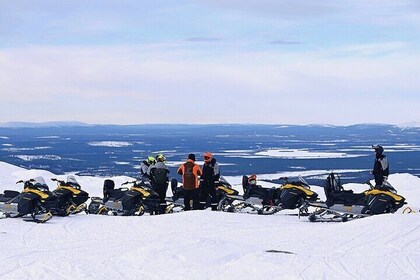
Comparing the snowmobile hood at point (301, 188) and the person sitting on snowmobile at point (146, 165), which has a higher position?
the person sitting on snowmobile at point (146, 165)

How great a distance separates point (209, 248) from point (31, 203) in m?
5.98

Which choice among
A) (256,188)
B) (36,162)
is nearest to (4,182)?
(256,188)

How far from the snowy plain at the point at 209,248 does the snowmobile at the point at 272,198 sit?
1264 mm

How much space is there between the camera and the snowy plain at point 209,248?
25.2 feet

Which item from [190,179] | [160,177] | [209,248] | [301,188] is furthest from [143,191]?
[209,248]

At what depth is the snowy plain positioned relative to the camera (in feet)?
25.2

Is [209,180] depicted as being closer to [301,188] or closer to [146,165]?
[146,165]

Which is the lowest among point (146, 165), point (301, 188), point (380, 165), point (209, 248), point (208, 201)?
point (208, 201)

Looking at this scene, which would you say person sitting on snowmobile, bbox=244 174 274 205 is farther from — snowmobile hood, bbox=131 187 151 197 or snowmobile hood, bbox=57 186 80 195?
snowmobile hood, bbox=57 186 80 195

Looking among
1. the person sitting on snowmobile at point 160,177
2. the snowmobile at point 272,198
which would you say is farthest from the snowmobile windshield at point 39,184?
the snowmobile at point 272,198

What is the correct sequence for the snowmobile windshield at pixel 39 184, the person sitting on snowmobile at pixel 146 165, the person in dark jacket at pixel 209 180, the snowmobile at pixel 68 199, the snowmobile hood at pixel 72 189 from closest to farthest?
the snowmobile windshield at pixel 39 184
the snowmobile at pixel 68 199
the snowmobile hood at pixel 72 189
the person in dark jacket at pixel 209 180
the person sitting on snowmobile at pixel 146 165

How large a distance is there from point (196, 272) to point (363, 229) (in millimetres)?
3690

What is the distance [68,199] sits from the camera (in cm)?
1440

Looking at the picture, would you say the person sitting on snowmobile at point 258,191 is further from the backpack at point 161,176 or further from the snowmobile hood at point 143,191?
the snowmobile hood at point 143,191
